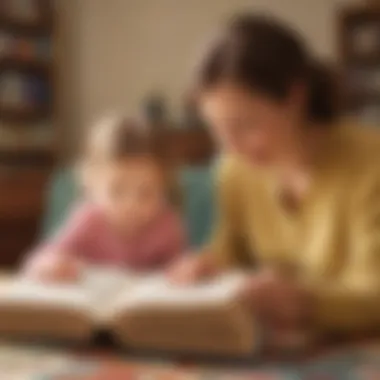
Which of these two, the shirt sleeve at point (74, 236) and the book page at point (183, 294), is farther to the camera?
the shirt sleeve at point (74, 236)

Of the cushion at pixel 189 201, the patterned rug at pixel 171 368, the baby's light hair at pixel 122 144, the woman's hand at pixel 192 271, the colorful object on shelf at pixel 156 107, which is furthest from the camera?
the colorful object on shelf at pixel 156 107

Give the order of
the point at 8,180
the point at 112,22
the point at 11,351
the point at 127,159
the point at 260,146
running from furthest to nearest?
1. the point at 112,22
2. the point at 8,180
3. the point at 127,159
4. the point at 260,146
5. the point at 11,351

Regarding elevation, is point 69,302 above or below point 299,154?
below

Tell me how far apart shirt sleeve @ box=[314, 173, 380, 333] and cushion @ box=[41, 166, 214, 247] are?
0.42 metres

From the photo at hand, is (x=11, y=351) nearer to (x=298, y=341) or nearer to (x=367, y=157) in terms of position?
(x=298, y=341)

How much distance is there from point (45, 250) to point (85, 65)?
1.80 meters

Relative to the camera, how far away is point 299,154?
46.3 inches

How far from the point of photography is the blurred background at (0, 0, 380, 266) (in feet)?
9.36

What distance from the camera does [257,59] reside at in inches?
43.1

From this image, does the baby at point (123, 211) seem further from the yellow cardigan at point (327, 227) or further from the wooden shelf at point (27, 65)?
the wooden shelf at point (27, 65)

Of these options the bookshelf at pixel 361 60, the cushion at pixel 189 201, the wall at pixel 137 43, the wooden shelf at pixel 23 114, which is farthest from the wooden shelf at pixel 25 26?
the cushion at pixel 189 201

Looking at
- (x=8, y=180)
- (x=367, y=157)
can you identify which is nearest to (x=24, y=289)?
(x=367, y=157)

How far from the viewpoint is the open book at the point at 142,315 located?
92 centimetres

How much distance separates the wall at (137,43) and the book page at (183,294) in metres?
1.91
